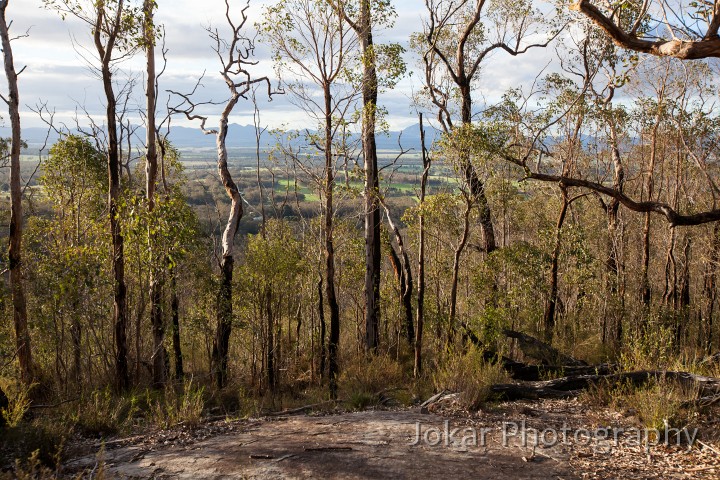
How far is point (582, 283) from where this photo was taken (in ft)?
52.5

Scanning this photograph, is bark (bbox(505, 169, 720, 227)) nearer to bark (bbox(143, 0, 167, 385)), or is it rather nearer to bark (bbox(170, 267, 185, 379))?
bark (bbox(170, 267, 185, 379))

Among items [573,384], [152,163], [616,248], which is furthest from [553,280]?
[152,163]

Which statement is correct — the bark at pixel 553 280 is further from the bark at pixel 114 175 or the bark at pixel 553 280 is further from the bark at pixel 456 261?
the bark at pixel 114 175

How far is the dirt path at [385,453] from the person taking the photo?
4.52 metres

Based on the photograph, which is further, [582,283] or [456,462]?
[582,283]

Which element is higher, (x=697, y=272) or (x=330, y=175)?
(x=330, y=175)

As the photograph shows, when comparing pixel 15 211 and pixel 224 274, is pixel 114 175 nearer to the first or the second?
pixel 15 211

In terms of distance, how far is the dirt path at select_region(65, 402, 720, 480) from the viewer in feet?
14.8

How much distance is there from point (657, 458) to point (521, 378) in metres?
4.11

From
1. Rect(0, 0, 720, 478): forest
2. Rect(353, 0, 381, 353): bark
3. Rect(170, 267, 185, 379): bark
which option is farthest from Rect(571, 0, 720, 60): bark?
Rect(170, 267, 185, 379): bark

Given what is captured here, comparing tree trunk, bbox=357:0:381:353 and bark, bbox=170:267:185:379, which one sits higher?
tree trunk, bbox=357:0:381:353

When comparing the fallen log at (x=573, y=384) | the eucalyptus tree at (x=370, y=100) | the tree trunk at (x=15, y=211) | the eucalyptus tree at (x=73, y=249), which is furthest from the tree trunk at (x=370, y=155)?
the tree trunk at (x=15, y=211)

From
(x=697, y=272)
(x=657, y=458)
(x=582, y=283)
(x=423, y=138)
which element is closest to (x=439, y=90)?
(x=423, y=138)

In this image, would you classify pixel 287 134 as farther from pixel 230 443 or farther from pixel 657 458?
pixel 657 458
